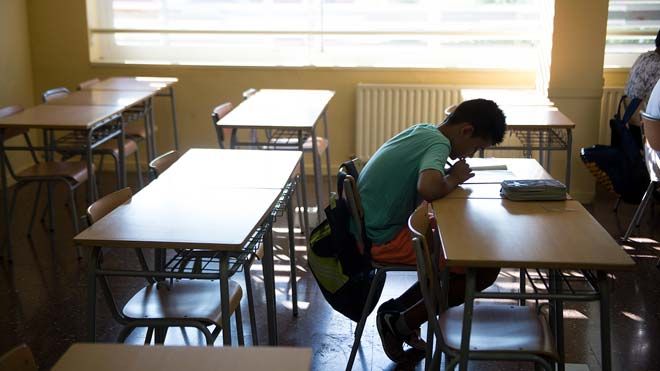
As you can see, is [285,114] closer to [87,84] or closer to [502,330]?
[87,84]

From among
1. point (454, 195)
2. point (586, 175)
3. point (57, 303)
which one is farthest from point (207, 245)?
point (586, 175)

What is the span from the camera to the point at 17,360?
1.78 m

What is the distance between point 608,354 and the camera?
248 centimetres


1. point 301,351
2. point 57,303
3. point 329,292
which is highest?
point 301,351

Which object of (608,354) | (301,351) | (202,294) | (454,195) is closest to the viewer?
(301,351)

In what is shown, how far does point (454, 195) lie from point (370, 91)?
10.9 ft

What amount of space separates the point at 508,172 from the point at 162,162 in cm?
143

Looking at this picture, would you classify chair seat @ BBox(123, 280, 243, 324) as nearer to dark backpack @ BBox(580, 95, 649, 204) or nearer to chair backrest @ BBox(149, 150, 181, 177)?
chair backrest @ BBox(149, 150, 181, 177)

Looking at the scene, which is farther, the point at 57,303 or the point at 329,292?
the point at 57,303

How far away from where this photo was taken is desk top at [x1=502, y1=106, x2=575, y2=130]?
4.65 metres

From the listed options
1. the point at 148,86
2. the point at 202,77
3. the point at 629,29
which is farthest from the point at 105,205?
the point at 629,29

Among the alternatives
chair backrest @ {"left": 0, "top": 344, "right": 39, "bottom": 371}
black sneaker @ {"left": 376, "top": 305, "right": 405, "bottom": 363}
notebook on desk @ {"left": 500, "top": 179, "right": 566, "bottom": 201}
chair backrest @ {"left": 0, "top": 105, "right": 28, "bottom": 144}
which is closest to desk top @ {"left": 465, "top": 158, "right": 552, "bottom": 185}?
notebook on desk @ {"left": 500, "top": 179, "right": 566, "bottom": 201}

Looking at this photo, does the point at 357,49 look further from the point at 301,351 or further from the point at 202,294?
the point at 301,351

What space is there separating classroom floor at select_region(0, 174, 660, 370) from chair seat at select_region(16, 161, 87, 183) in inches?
16.9
